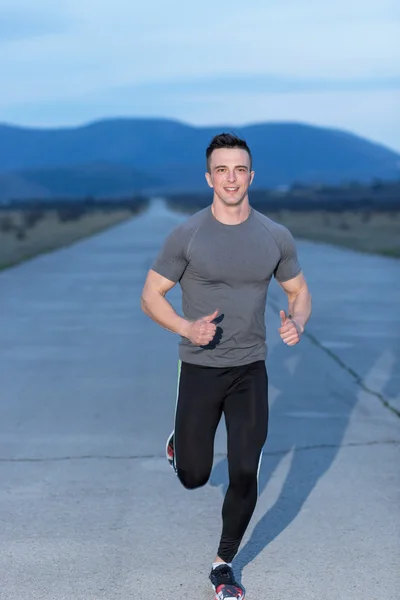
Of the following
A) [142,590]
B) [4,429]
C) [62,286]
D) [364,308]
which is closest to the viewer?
[142,590]

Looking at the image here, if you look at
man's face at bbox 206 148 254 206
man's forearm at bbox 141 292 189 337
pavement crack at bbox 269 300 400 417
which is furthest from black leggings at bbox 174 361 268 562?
pavement crack at bbox 269 300 400 417

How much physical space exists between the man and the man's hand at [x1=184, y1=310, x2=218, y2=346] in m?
0.08

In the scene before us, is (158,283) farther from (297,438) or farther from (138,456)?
(297,438)

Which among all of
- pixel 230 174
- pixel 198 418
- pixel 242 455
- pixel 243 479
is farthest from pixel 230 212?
pixel 243 479

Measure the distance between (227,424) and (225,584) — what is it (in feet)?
2.31

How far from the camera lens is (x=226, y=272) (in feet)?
16.4

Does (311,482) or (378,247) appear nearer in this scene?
(311,482)

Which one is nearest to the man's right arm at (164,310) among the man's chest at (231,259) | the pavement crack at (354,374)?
the man's chest at (231,259)

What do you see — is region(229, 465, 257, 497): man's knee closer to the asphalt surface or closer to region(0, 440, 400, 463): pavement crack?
the asphalt surface

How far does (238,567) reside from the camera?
525 cm

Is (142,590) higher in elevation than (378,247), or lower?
higher

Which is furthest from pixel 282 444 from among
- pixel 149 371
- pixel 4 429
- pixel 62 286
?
pixel 62 286

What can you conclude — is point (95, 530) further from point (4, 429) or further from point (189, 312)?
point (4, 429)

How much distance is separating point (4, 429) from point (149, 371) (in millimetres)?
2829
